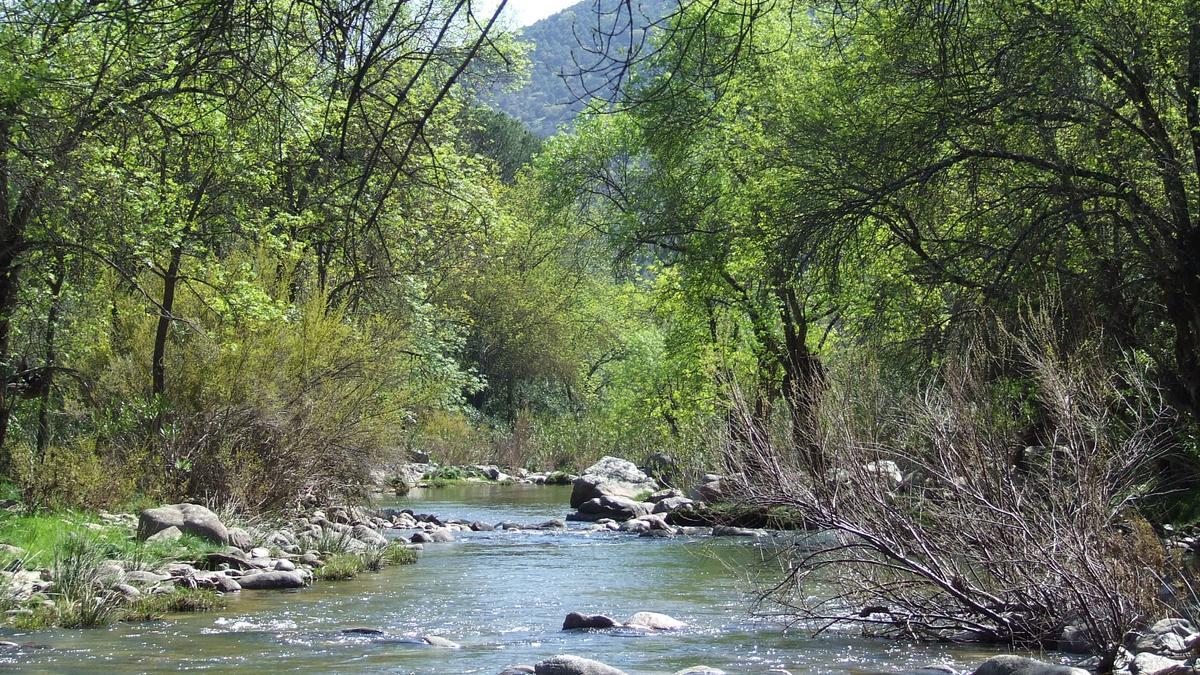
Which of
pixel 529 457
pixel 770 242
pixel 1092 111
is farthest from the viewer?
pixel 529 457

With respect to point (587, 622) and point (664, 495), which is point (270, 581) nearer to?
point (587, 622)

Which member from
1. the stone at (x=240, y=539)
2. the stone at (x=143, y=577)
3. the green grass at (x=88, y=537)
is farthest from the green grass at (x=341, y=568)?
the stone at (x=143, y=577)

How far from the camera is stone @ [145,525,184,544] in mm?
13648

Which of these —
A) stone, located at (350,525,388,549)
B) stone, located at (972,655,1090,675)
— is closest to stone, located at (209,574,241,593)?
stone, located at (350,525,388,549)

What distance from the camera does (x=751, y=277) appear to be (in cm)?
1384

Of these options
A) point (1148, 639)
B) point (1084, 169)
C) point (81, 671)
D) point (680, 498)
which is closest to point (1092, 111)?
point (1084, 169)

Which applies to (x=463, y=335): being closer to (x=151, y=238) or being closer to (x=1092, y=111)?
(x=151, y=238)

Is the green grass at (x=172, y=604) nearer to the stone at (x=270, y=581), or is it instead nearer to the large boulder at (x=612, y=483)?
the stone at (x=270, y=581)

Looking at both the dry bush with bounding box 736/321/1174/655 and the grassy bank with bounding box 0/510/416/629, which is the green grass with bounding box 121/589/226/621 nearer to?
the grassy bank with bounding box 0/510/416/629

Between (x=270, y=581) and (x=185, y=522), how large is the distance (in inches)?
75.1

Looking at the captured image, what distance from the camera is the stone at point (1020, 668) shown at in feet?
24.6

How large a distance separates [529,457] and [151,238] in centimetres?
2951

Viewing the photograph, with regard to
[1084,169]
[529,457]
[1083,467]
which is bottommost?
[529,457]

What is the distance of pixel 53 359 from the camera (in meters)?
18.8
